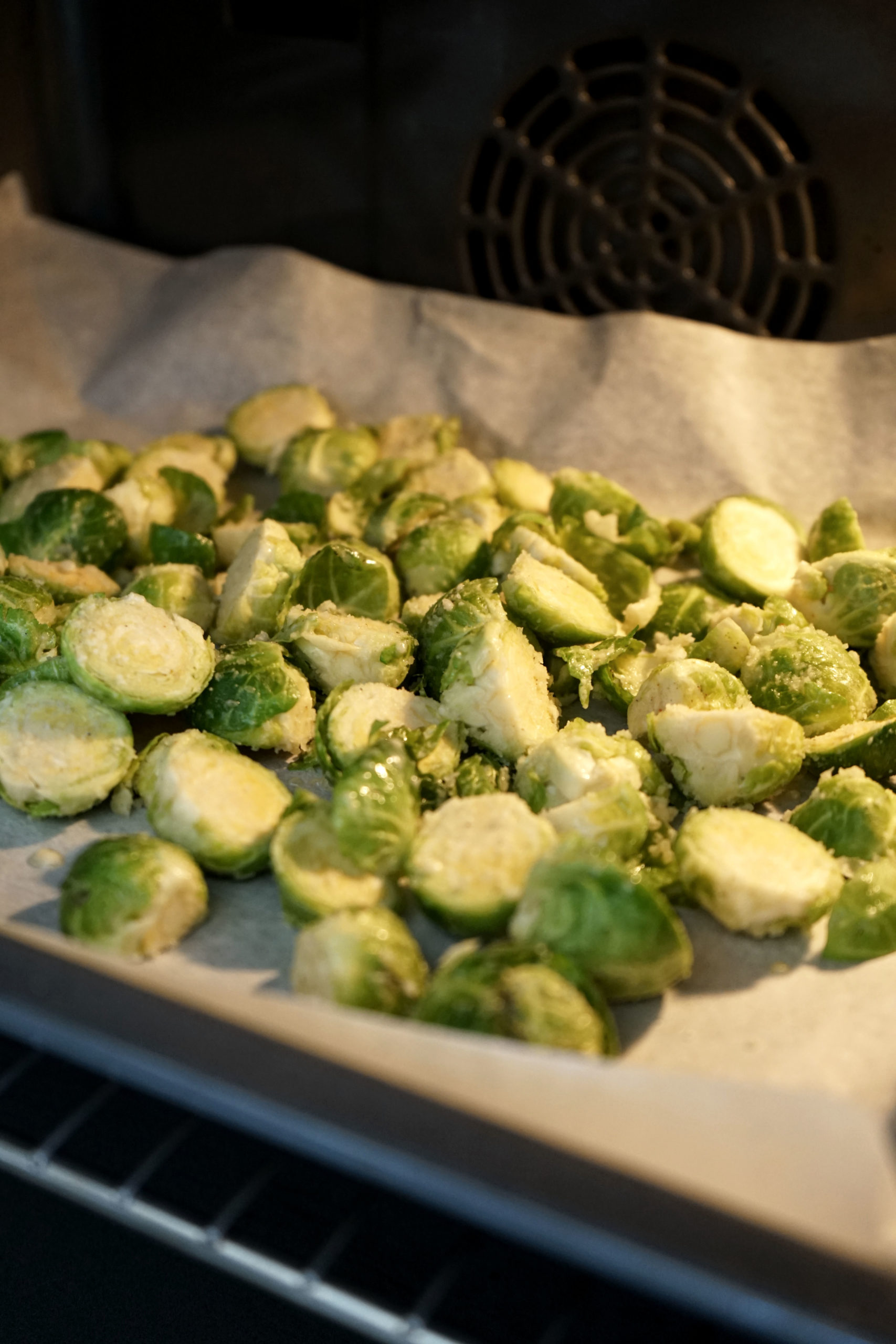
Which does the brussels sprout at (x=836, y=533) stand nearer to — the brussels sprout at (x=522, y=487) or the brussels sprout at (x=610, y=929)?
the brussels sprout at (x=522, y=487)

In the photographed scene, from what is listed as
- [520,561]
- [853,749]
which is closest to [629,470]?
[520,561]

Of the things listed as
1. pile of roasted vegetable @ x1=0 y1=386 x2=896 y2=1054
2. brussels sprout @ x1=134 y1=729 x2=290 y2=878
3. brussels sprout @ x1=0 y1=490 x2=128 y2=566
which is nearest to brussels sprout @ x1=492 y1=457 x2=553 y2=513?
pile of roasted vegetable @ x1=0 y1=386 x2=896 y2=1054

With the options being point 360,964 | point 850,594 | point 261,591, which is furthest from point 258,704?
point 850,594

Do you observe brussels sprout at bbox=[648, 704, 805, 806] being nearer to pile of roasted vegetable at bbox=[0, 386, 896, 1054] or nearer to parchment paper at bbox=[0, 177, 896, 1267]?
pile of roasted vegetable at bbox=[0, 386, 896, 1054]

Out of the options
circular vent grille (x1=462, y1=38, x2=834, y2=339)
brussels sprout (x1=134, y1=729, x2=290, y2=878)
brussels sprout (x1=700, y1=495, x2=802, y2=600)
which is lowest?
brussels sprout (x1=134, y1=729, x2=290, y2=878)

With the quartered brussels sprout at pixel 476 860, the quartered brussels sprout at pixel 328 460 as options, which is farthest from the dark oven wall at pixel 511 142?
the quartered brussels sprout at pixel 476 860

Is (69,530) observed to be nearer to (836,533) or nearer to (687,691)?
(687,691)
